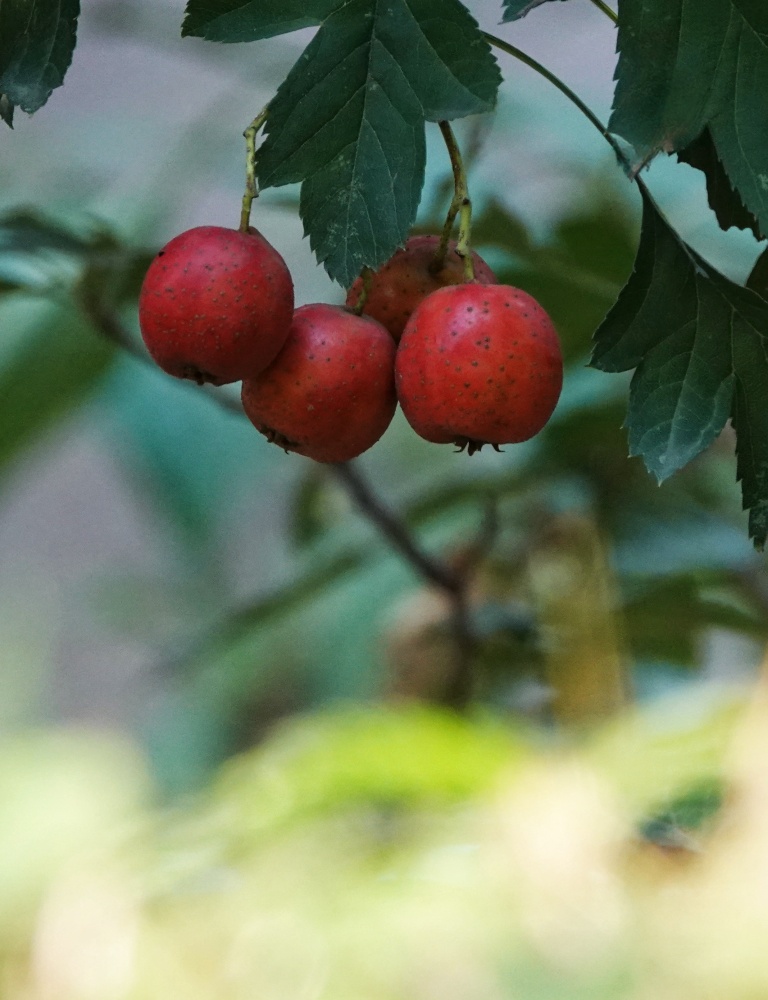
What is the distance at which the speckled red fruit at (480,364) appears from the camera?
52 cm

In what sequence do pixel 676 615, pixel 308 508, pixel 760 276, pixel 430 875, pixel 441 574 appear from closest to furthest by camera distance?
pixel 760 276 < pixel 430 875 < pixel 441 574 < pixel 676 615 < pixel 308 508

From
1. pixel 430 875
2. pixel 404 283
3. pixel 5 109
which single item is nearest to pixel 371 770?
pixel 430 875

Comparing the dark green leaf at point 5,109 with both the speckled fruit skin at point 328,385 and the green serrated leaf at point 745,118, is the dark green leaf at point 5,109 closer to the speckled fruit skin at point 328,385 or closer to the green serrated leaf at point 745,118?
the speckled fruit skin at point 328,385

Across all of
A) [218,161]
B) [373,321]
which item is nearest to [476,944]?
[373,321]

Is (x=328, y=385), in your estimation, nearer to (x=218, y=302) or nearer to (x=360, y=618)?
(x=218, y=302)

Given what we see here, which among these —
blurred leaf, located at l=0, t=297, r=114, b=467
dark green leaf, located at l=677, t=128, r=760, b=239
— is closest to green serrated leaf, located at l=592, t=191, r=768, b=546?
dark green leaf, located at l=677, t=128, r=760, b=239

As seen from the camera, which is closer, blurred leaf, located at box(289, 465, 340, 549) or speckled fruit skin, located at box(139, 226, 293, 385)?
speckled fruit skin, located at box(139, 226, 293, 385)

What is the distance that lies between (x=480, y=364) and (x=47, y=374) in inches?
33.2

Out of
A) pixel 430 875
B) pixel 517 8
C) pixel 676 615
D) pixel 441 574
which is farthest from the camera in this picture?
pixel 676 615

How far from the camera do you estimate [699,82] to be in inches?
19.9

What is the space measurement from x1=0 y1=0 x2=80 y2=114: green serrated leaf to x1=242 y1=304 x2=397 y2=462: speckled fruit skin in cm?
16

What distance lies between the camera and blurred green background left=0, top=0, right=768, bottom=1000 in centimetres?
93

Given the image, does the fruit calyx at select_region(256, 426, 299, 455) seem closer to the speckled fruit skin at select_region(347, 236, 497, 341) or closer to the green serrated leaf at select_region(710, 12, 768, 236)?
the speckled fruit skin at select_region(347, 236, 497, 341)

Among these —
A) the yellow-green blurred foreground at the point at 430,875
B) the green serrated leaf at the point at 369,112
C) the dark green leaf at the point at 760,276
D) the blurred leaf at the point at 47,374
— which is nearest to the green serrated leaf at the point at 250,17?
the green serrated leaf at the point at 369,112
